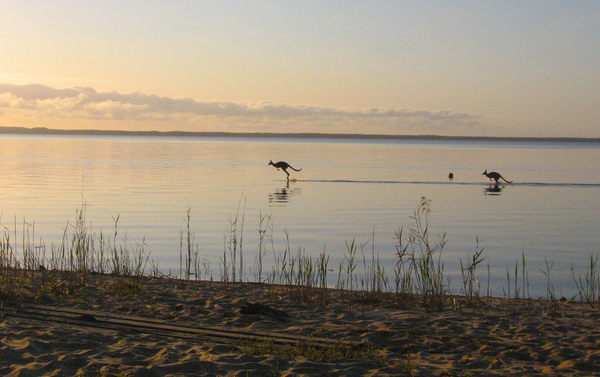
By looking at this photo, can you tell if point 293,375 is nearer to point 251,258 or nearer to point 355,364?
point 355,364

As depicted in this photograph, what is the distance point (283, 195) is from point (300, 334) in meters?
21.8

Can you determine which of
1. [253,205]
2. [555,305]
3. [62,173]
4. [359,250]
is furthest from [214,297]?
[62,173]

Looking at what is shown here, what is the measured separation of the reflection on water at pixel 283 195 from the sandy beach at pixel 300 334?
16081mm

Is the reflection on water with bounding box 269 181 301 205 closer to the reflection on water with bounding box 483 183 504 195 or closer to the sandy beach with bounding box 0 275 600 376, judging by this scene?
the reflection on water with bounding box 483 183 504 195

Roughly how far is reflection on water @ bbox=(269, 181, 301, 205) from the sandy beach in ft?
52.8

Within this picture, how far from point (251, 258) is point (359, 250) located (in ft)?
9.86

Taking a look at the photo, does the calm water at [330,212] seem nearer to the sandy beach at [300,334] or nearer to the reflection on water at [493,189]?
the reflection on water at [493,189]

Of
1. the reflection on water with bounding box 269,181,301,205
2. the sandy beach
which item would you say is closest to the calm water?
the reflection on water with bounding box 269,181,301,205

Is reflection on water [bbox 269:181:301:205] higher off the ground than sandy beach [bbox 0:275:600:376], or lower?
higher

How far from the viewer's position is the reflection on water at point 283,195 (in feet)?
89.2

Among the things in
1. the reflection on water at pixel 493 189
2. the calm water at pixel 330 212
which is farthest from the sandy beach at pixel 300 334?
the reflection on water at pixel 493 189

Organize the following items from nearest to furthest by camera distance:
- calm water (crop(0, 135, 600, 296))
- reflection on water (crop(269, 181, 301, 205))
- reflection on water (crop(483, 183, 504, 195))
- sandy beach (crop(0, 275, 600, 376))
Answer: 1. sandy beach (crop(0, 275, 600, 376))
2. calm water (crop(0, 135, 600, 296))
3. reflection on water (crop(269, 181, 301, 205))
4. reflection on water (crop(483, 183, 504, 195))

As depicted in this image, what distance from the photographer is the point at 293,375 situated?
6.40 meters

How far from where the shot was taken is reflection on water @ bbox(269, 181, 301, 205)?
27.2 meters
